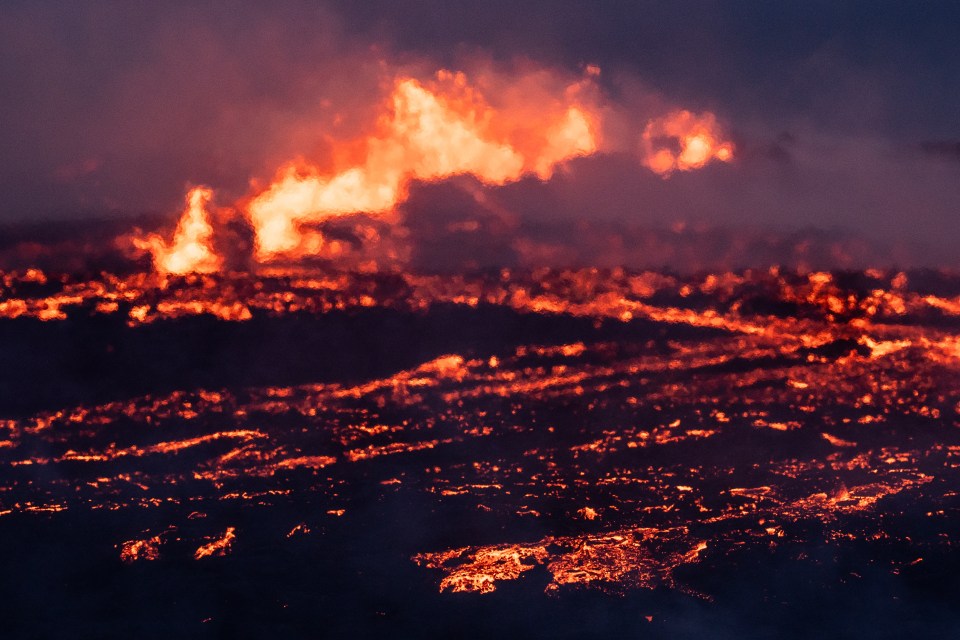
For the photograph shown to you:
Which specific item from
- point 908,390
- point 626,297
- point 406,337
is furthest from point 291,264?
point 908,390

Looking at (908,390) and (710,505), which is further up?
(908,390)

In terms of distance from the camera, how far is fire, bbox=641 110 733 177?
140cm

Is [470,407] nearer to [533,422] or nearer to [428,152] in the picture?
[533,422]

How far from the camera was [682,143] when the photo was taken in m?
1.41

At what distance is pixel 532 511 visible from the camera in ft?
4.44

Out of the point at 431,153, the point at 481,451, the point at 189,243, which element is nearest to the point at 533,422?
the point at 481,451

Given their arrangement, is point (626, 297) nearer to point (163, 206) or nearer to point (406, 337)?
point (406, 337)

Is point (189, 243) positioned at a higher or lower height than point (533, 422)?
higher

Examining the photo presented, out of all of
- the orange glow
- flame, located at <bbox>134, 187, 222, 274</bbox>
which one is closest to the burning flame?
flame, located at <bbox>134, 187, 222, 274</bbox>

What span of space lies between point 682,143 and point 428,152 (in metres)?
0.39

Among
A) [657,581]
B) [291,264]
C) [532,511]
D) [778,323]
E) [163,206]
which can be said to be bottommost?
[657,581]

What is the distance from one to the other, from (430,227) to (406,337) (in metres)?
0.17

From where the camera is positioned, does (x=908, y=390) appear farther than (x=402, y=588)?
Yes

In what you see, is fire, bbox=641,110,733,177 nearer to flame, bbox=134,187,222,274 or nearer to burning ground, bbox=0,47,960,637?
burning ground, bbox=0,47,960,637
